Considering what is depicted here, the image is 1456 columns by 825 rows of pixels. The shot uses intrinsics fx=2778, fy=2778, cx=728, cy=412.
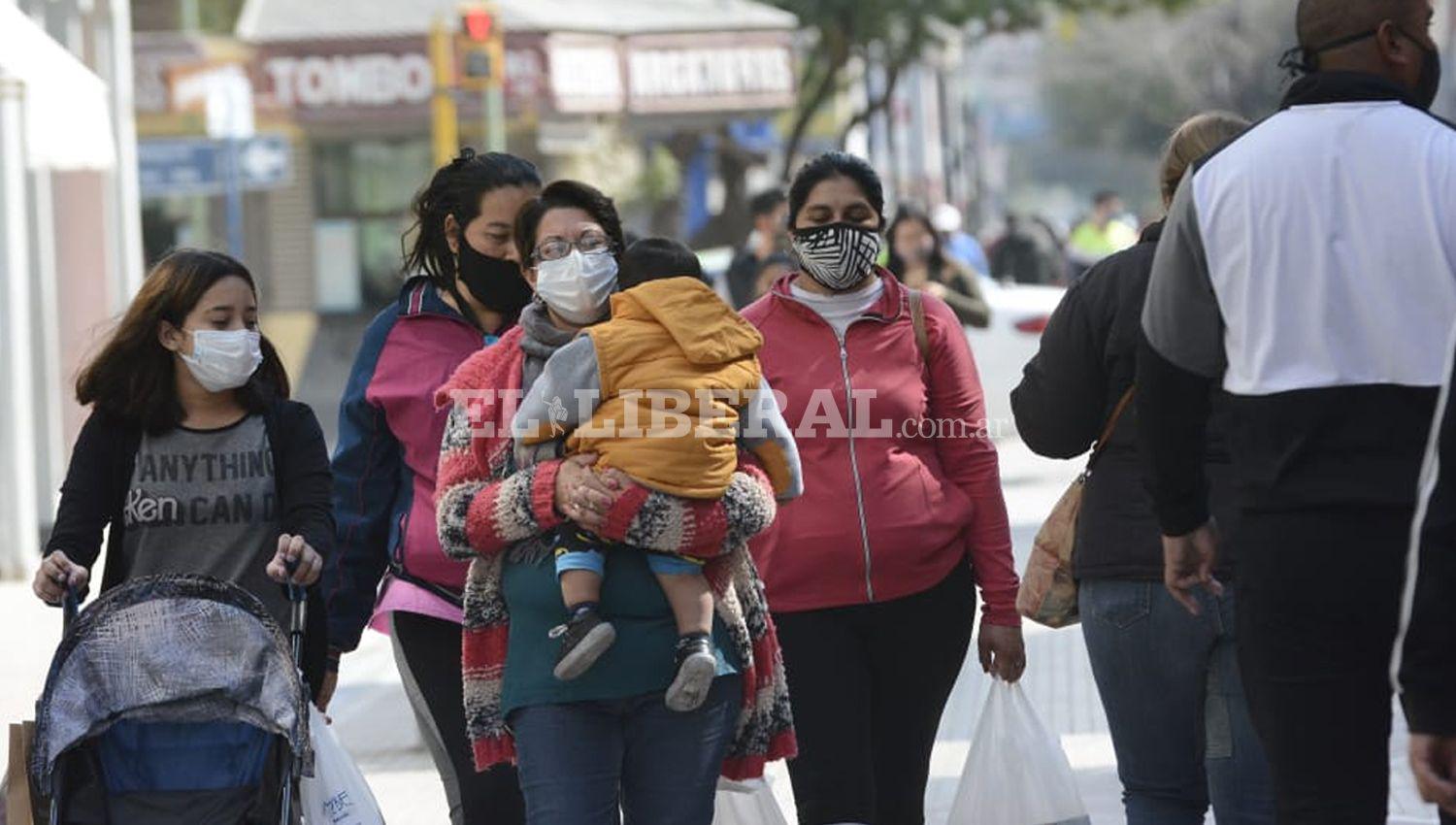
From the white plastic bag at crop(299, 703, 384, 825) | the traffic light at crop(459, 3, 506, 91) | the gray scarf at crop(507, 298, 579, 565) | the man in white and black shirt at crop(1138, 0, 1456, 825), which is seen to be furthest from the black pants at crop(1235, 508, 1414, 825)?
the traffic light at crop(459, 3, 506, 91)

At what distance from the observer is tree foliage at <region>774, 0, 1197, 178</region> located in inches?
1416

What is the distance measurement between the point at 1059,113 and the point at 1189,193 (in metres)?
123

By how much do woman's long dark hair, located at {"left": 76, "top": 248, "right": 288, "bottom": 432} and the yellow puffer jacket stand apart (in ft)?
3.64

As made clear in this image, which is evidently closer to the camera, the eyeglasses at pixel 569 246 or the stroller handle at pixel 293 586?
the eyeglasses at pixel 569 246

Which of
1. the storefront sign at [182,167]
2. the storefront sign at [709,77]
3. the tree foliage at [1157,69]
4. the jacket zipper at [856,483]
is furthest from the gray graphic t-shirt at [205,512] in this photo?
the tree foliage at [1157,69]

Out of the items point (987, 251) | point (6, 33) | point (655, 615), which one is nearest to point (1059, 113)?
point (987, 251)

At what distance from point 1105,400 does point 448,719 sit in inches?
57.5

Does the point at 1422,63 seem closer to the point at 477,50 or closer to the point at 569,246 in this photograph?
the point at 569,246

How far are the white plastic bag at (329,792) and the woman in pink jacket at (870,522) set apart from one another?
0.97m

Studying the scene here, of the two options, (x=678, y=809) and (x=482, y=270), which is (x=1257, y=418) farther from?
(x=482, y=270)

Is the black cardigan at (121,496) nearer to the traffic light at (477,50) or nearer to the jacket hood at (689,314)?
the jacket hood at (689,314)

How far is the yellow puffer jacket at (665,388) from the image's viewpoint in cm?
475

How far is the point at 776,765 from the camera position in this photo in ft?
28.9

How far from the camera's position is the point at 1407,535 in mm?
4039
